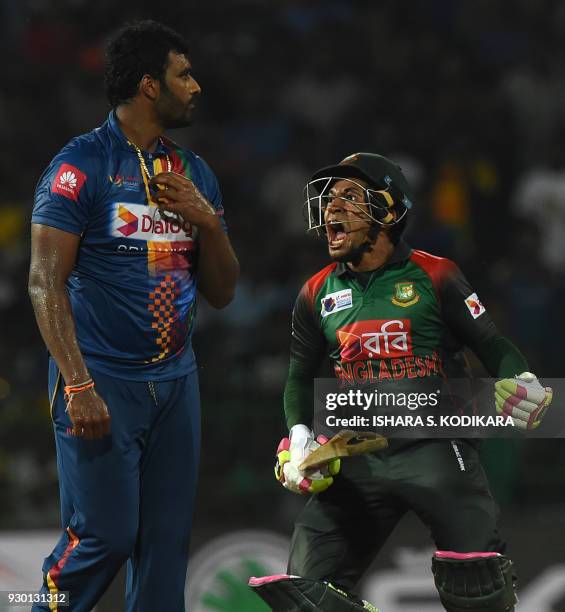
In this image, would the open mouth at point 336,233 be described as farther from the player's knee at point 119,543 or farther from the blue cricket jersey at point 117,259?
the player's knee at point 119,543

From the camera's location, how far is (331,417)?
4.30m

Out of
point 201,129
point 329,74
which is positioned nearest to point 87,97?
point 201,129

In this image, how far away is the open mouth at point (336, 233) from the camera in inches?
163

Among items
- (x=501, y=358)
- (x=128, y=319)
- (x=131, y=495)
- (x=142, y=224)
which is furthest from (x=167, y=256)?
(x=501, y=358)

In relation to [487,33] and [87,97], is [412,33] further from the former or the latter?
[87,97]

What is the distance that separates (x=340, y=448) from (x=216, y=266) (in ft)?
2.42

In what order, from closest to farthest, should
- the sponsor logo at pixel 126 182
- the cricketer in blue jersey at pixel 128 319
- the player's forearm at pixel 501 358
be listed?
the cricketer in blue jersey at pixel 128 319 → the sponsor logo at pixel 126 182 → the player's forearm at pixel 501 358

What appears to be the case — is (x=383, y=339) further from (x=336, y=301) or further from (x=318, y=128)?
(x=318, y=128)

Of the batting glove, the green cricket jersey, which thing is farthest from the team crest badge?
the batting glove

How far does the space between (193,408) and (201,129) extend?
589 centimetres

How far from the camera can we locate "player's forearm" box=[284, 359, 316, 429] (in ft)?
14.1

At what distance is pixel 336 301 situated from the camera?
13.9 ft

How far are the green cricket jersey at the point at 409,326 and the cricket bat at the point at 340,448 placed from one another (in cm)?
23

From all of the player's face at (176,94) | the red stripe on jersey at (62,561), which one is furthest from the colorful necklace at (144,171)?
the red stripe on jersey at (62,561)
